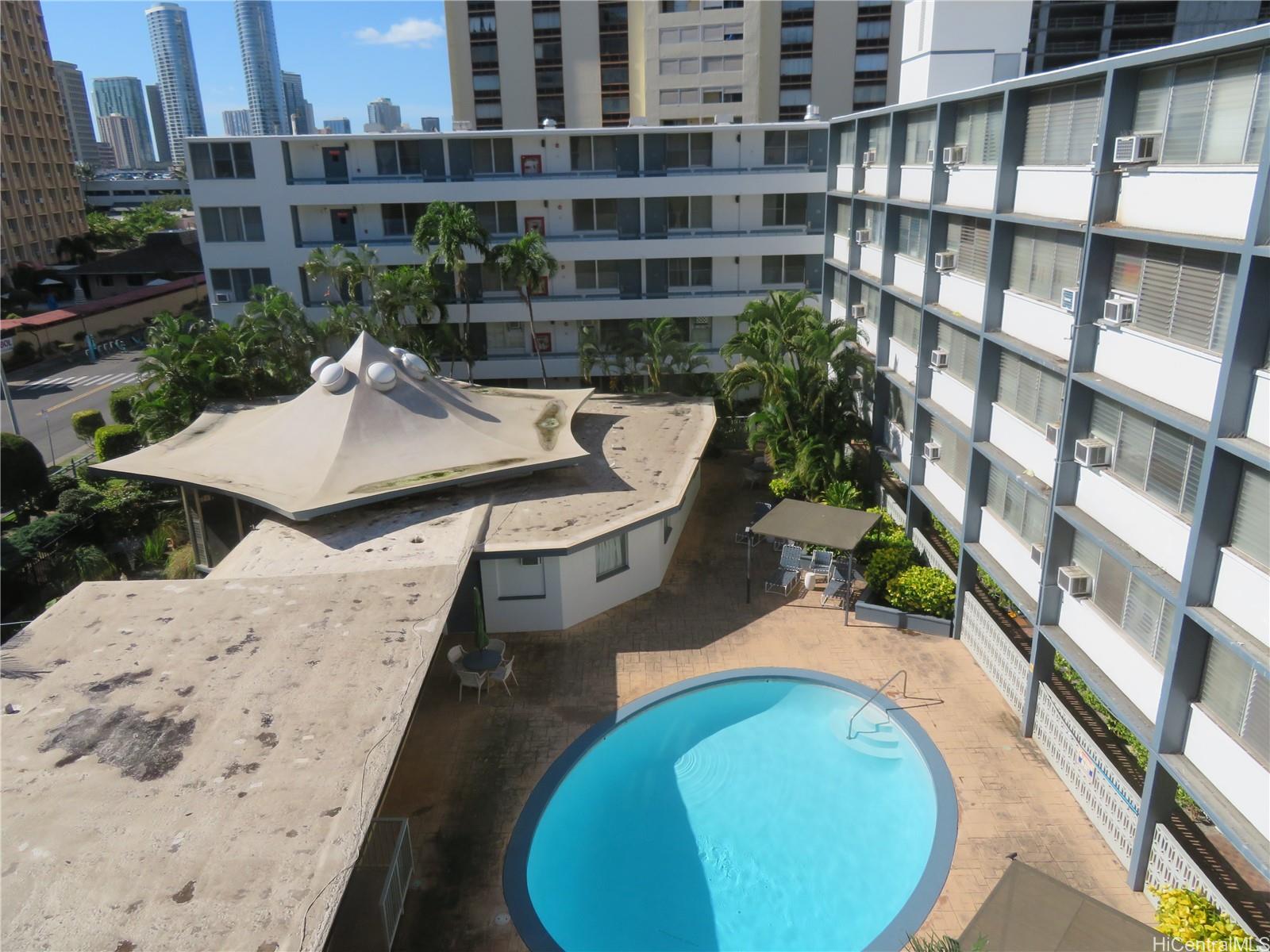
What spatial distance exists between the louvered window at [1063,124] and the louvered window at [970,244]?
2414 millimetres

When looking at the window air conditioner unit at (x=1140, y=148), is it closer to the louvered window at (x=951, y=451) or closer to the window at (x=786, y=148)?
the louvered window at (x=951, y=451)

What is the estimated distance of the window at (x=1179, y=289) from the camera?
12.1 metres

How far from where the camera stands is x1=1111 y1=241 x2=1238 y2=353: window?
12148 mm

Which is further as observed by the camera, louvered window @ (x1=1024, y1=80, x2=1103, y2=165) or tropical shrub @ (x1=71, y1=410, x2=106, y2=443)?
tropical shrub @ (x1=71, y1=410, x2=106, y2=443)

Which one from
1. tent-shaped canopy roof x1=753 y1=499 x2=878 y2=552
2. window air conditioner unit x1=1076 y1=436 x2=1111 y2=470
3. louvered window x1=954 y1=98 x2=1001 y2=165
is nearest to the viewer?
window air conditioner unit x1=1076 y1=436 x2=1111 y2=470

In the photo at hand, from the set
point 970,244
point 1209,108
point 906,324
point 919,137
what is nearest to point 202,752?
point 1209,108

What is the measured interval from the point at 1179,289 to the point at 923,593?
10439 millimetres

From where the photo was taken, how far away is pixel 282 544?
796 inches

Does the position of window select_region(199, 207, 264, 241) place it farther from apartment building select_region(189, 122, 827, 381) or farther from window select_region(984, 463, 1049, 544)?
window select_region(984, 463, 1049, 544)

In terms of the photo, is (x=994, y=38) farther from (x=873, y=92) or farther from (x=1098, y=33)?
(x=1098, y=33)

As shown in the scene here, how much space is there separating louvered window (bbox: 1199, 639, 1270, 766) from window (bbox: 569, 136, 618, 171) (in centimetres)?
3186

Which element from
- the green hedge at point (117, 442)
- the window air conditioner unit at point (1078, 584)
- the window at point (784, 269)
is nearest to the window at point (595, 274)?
the window at point (784, 269)

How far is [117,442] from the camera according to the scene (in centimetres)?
3394

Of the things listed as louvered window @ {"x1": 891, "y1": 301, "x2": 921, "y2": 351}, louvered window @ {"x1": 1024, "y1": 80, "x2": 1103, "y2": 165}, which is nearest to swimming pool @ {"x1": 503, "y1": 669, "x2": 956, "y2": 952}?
louvered window @ {"x1": 891, "y1": 301, "x2": 921, "y2": 351}
